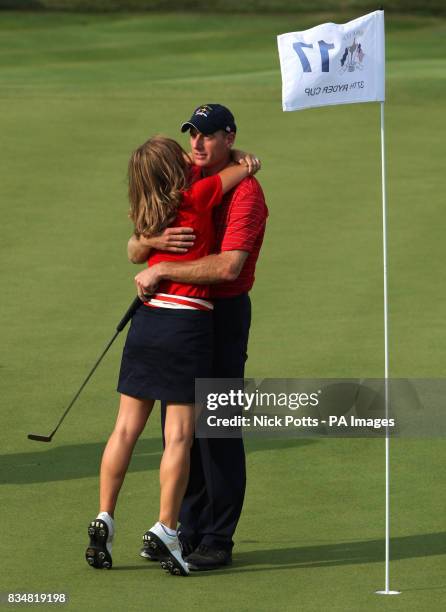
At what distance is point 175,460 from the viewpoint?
271 inches

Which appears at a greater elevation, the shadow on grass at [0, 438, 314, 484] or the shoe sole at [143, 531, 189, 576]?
the shadow on grass at [0, 438, 314, 484]

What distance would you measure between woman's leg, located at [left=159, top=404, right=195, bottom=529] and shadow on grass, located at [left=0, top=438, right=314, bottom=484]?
1565 millimetres

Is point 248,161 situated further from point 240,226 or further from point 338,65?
point 338,65

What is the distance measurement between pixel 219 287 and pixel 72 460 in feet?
6.74

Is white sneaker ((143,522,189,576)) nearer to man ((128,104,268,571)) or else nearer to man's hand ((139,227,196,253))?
man ((128,104,268,571))

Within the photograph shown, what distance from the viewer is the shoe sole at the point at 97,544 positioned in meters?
6.80

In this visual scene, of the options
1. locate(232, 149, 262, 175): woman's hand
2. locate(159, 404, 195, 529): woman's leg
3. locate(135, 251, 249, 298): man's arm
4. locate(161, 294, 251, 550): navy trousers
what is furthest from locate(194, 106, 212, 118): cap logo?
locate(159, 404, 195, 529): woman's leg

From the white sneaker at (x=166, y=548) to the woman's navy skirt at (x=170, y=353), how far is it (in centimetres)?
56

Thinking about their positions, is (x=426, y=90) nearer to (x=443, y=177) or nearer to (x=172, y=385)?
(x=443, y=177)

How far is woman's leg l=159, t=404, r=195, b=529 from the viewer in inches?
269

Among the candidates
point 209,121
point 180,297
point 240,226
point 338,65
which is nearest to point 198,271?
point 180,297

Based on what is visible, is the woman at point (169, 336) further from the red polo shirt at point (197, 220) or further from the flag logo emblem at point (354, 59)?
the flag logo emblem at point (354, 59)

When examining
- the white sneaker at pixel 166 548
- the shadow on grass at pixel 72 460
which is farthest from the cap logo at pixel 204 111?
the shadow on grass at pixel 72 460

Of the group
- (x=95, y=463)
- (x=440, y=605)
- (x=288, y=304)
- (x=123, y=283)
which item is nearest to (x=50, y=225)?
(x=123, y=283)
